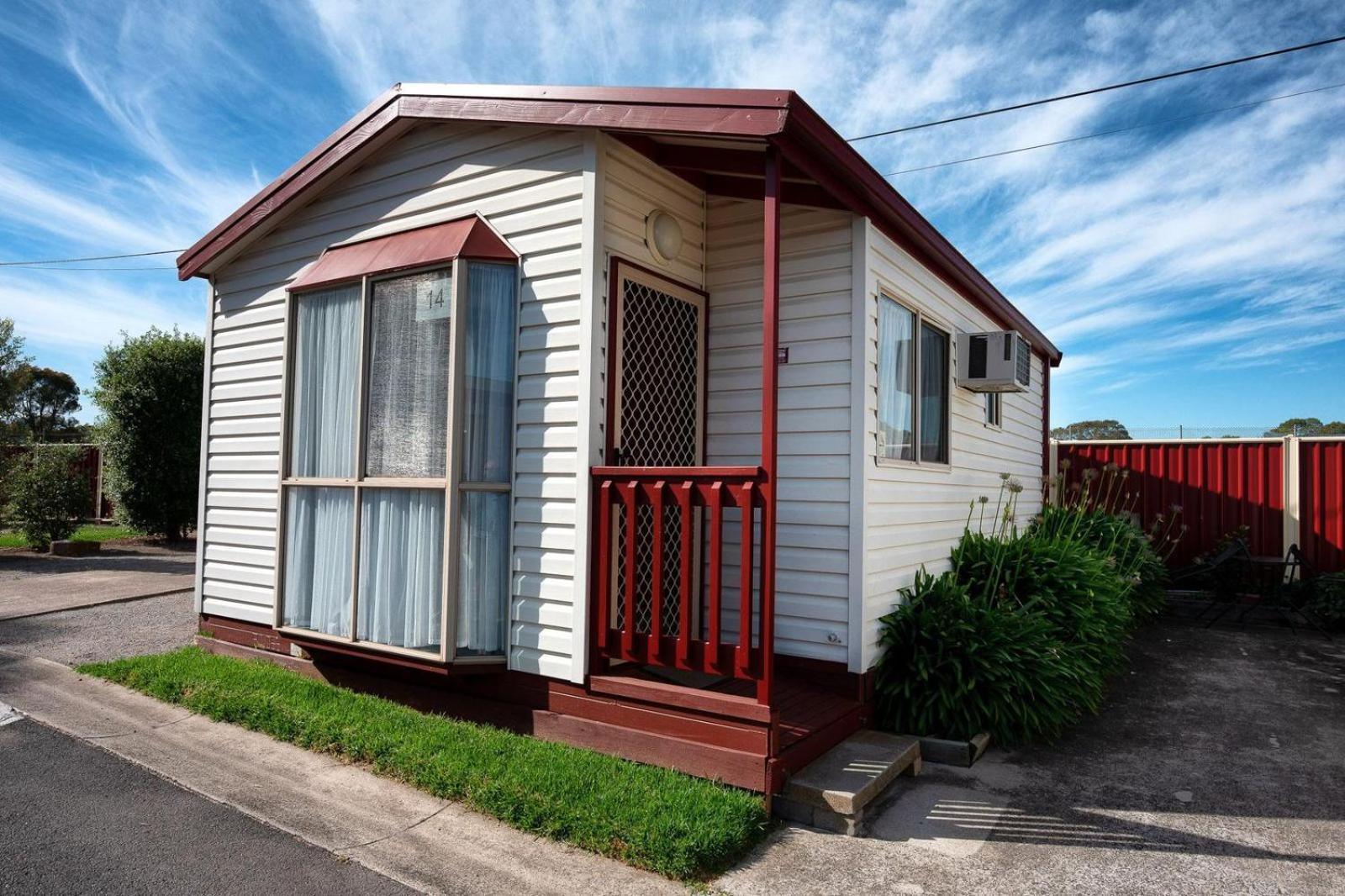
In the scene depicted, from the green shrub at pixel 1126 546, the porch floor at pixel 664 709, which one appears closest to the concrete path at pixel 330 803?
the porch floor at pixel 664 709

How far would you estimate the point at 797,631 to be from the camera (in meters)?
4.60

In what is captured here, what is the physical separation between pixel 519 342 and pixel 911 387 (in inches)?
108

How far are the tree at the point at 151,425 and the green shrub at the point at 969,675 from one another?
12.2 metres

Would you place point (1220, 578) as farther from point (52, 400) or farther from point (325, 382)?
point (52, 400)

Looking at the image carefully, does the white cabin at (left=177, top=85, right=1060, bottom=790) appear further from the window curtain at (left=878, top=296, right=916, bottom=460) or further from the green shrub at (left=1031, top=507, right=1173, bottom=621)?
the green shrub at (left=1031, top=507, right=1173, bottom=621)

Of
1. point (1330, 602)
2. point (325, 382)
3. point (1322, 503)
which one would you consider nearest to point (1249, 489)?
point (1322, 503)

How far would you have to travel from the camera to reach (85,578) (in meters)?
9.33

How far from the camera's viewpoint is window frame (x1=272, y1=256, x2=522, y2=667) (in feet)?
13.7

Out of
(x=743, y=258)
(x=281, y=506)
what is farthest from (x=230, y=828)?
(x=743, y=258)

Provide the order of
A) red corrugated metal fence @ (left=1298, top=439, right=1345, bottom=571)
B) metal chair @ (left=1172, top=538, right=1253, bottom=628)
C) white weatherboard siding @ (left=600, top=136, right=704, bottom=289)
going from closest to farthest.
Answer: white weatherboard siding @ (left=600, top=136, right=704, bottom=289), metal chair @ (left=1172, top=538, right=1253, bottom=628), red corrugated metal fence @ (left=1298, top=439, right=1345, bottom=571)

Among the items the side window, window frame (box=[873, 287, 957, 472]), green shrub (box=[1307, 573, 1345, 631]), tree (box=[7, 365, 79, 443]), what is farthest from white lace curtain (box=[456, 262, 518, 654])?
tree (box=[7, 365, 79, 443])

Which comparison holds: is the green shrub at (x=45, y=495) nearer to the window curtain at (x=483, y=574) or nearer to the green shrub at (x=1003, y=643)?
the window curtain at (x=483, y=574)

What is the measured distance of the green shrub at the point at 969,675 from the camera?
14.5 ft

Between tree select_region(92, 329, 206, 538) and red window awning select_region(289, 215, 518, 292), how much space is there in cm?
924
